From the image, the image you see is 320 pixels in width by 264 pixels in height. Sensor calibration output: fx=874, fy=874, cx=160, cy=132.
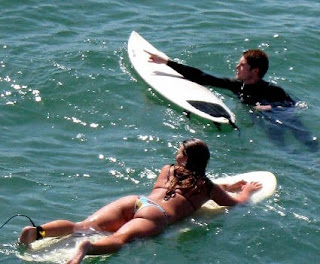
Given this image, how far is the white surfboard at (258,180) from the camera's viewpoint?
31.8 ft

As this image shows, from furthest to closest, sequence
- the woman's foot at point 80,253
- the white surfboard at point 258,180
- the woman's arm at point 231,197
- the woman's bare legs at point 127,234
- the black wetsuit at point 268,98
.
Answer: the black wetsuit at point 268,98 → the white surfboard at point 258,180 → the woman's arm at point 231,197 → the woman's bare legs at point 127,234 → the woman's foot at point 80,253

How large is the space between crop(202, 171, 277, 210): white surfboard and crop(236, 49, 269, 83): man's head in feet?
7.94

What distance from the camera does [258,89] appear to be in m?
12.3

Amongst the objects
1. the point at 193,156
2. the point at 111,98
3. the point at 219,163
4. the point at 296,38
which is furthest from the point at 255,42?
the point at 193,156

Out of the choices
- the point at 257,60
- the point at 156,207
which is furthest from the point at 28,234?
the point at 257,60

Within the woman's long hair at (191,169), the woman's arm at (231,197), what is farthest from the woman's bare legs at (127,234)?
the woman's arm at (231,197)

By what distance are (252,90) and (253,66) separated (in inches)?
13.3

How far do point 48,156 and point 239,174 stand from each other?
2.32 m

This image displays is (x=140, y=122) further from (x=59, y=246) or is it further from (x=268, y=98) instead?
(x=59, y=246)

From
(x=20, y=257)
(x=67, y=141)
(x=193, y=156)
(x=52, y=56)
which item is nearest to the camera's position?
(x=20, y=257)

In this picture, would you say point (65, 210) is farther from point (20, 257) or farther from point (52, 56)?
point (52, 56)

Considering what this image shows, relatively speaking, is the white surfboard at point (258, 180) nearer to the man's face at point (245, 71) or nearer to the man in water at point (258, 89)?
the man in water at point (258, 89)

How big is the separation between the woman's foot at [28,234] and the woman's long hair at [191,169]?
1.55m

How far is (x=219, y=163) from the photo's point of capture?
10.7m
